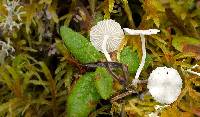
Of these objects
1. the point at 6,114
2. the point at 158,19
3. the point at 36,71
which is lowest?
the point at 6,114

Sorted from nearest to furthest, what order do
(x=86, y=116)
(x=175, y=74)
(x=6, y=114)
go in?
(x=175, y=74) < (x=86, y=116) < (x=6, y=114)

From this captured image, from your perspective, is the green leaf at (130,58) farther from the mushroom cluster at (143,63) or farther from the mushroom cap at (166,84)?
the mushroom cap at (166,84)

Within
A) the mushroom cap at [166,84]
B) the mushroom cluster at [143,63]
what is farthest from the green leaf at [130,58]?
the mushroom cap at [166,84]

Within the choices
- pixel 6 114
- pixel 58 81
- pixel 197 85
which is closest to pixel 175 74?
pixel 197 85

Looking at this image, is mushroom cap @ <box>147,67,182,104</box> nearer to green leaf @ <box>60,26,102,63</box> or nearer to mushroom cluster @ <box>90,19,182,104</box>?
mushroom cluster @ <box>90,19,182,104</box>

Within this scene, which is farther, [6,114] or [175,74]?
[6,114]

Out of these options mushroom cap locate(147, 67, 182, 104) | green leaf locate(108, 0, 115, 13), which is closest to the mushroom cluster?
mushroom cap locate(147, 67, 182, 104)

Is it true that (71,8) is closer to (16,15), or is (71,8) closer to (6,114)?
(16,15)
